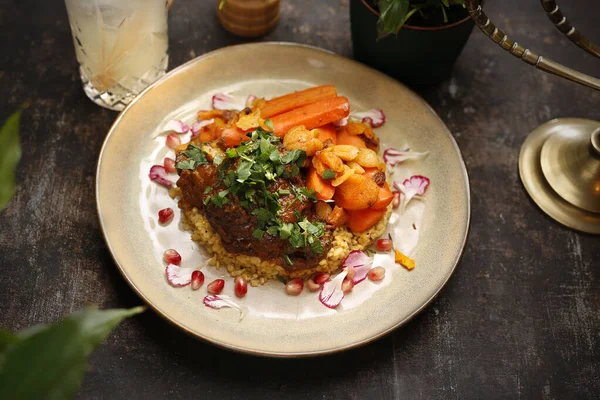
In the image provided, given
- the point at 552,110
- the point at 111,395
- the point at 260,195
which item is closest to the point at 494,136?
the point at 552,110

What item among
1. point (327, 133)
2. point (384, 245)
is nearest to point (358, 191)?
point (384, 245)

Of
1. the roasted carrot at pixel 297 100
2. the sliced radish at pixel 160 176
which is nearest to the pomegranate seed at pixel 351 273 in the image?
the roasted carrot at pixel 297 100

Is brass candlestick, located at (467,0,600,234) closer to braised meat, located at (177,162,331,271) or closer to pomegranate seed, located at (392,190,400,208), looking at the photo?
pomegranate seed, located at (392,190,400,208)

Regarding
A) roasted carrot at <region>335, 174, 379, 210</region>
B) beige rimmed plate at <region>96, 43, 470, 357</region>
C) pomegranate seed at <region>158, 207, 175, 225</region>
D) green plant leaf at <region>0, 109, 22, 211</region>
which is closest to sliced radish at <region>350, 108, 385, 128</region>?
beige rimmed plate at <region>96, 43, 470, 357</region>

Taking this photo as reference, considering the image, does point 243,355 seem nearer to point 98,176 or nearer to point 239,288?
point 239,288

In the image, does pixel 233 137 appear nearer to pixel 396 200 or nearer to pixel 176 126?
pixel 176 126

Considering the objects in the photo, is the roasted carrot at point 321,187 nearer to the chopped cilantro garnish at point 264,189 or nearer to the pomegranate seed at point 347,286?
the chopped cilantro garnish at point 264,189
